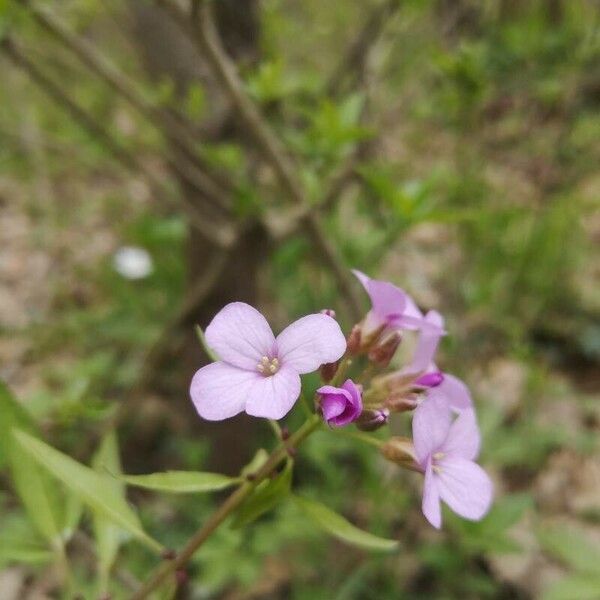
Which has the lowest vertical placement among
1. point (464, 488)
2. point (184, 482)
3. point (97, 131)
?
point (464, 488)

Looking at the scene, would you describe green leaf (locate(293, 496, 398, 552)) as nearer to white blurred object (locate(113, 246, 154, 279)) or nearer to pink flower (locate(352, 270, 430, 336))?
pink flower (locate(352, 270, 430, 336))

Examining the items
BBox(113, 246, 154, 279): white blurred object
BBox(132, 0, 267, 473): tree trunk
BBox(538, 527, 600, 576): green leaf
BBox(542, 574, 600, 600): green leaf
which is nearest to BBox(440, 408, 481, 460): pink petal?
BBox(542, 574, 600, 600): green leaf

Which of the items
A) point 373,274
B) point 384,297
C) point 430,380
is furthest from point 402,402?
point 373,274

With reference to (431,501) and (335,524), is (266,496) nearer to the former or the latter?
(335,524)

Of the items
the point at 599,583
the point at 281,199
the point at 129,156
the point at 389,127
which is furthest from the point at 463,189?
the point at 599,583

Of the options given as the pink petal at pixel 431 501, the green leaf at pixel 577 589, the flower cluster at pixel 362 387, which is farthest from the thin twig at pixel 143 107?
the green leaf at pixel 577 589
